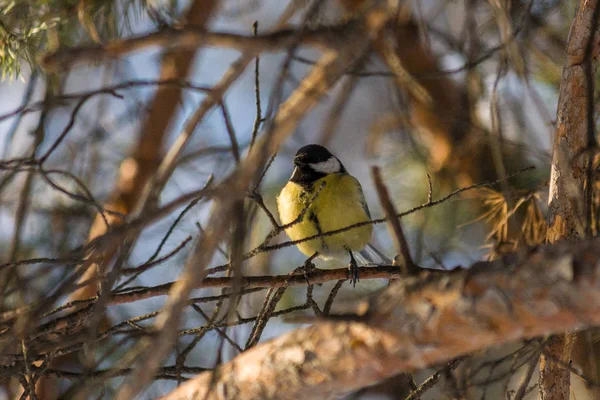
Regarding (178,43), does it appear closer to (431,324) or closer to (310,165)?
(431,324)

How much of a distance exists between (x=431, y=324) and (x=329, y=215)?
146 centimetres

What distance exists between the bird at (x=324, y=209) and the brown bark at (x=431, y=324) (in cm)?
121

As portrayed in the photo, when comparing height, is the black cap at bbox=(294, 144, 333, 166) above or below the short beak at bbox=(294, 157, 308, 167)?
above

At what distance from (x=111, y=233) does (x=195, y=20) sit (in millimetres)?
2039

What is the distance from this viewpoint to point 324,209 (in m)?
2.38

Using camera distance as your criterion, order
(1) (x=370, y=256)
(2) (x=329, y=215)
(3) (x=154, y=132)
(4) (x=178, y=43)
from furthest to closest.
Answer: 1. (3) (x=154, y=132)
2. (1) (x=370, y=256)
3. (2) (x=329, y=215)
4. (4) (x=178, y=43)

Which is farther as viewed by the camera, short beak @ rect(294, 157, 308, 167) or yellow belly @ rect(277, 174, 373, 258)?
short beak @ rect(294, 157, 308, 167)

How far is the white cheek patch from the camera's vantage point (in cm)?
271

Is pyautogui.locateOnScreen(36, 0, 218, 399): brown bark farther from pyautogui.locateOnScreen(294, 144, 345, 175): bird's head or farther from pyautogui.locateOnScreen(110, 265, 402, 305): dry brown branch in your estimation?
pyautogui.locateOnScreen(110, 265, 402, 305): dry brown branch

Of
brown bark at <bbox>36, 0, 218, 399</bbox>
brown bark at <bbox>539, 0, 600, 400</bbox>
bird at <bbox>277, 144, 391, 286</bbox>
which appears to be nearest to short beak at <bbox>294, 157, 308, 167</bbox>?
bird at <bbox>277, 144, 391, 286</bbox>

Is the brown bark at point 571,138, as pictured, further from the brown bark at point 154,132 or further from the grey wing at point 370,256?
the brown bark at point 154,132

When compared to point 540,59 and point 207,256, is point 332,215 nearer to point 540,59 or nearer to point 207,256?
point 540,59

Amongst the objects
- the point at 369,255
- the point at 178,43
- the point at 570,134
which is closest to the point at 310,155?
the point at 369,255

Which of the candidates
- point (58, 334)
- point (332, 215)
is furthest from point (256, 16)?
point (58, 334)
